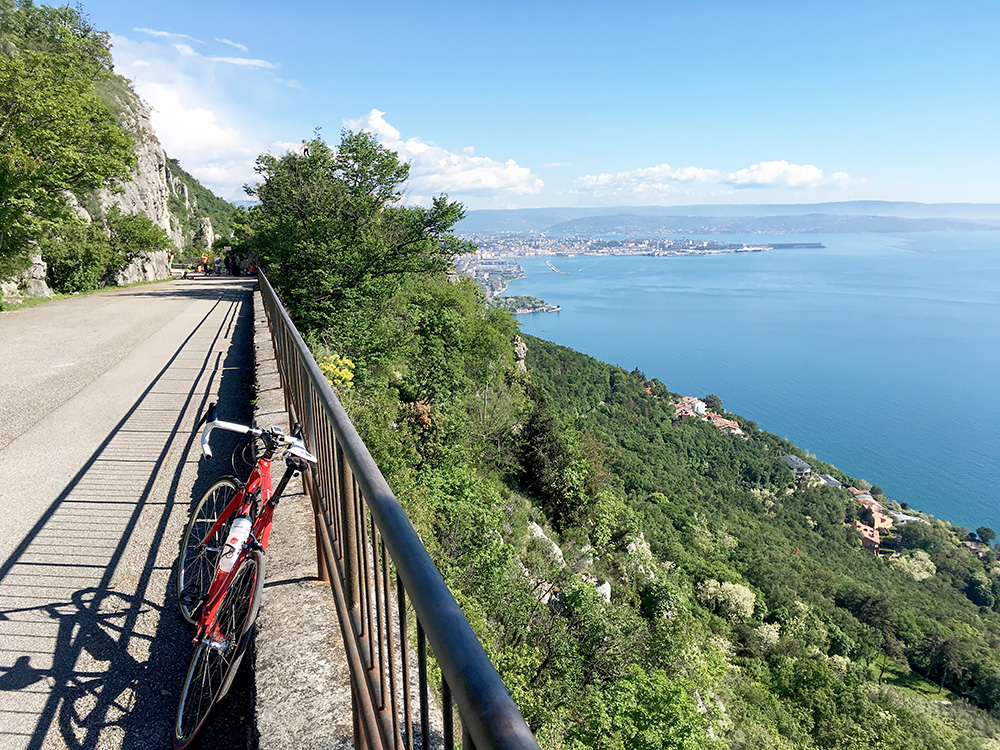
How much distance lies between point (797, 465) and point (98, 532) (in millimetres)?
89114

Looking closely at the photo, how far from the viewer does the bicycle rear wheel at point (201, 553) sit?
125 inches

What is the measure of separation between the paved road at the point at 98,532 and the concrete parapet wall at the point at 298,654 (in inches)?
20.6

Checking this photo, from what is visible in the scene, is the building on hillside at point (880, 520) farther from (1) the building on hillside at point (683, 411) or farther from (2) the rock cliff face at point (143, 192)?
(2) the rock cliff face at point (143, 192)

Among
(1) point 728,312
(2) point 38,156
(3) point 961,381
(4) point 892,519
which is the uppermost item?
(2) point 38,156

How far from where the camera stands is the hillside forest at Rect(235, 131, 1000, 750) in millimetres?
12141

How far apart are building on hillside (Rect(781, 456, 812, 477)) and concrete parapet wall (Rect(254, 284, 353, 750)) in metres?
86.1

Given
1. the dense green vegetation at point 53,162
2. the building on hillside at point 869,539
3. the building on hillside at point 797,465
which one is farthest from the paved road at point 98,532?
the building on hillside at point 797,465

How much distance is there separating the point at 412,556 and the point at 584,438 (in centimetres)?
3273

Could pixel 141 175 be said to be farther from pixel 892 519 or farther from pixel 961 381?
pixel 961 381

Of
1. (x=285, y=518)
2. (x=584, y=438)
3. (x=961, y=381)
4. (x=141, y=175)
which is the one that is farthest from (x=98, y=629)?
(x=961, y=381)

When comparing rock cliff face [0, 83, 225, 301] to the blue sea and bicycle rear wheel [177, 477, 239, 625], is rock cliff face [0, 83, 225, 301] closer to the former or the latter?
bicycle rear wheel [177, 477, 239, 625]

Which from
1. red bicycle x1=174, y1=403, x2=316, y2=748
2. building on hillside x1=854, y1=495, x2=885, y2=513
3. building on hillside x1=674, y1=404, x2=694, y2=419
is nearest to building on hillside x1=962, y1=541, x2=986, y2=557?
building on hillside x1=854, y1=495, x2=885, y2=513

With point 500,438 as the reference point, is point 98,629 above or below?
above

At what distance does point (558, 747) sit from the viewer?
9.34 metres
